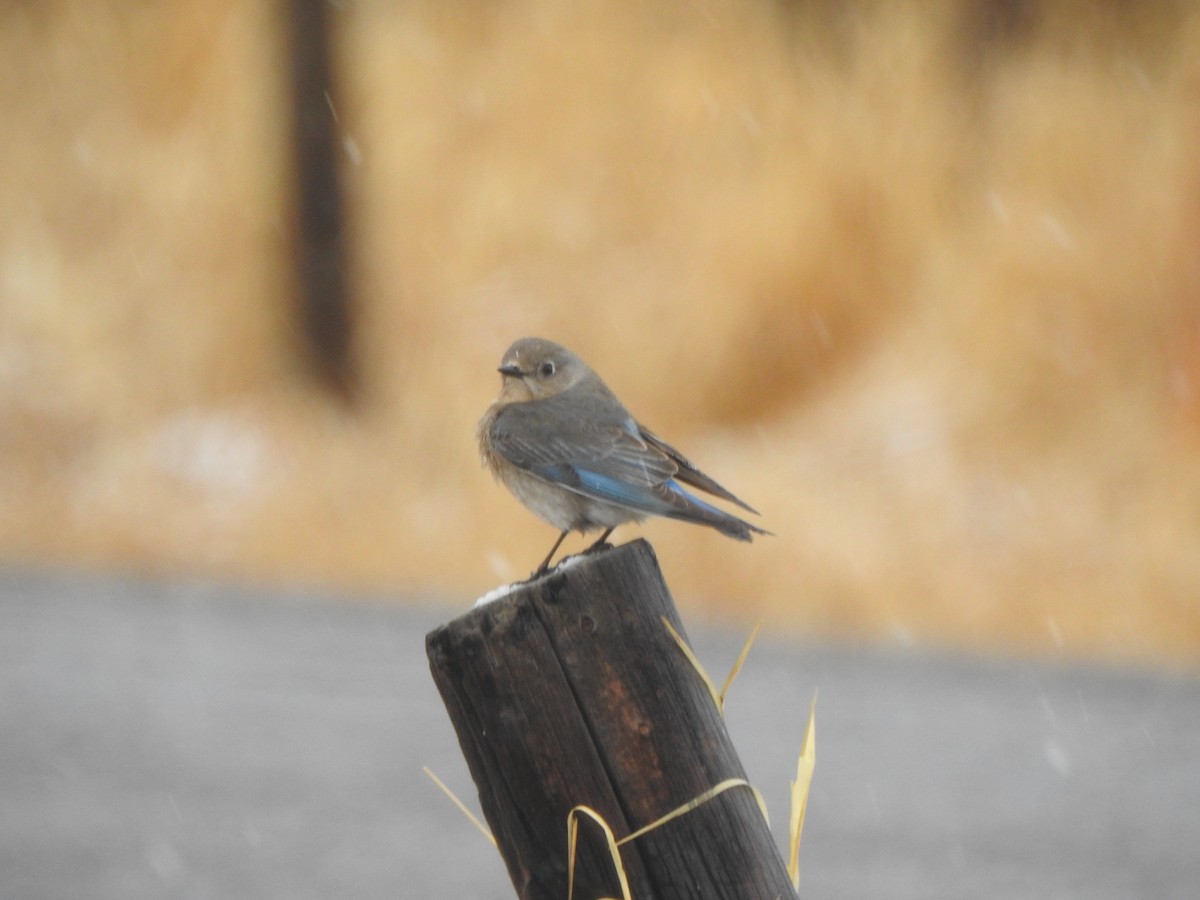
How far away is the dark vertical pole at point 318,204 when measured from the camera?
39.6 feet

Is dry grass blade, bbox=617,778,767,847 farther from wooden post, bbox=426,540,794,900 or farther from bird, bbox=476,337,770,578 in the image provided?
bird, bbox=476,337,770,578

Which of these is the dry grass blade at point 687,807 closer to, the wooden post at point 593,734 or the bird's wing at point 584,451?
the wooden post at point 593,734

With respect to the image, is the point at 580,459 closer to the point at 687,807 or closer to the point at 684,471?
the point at 684,471

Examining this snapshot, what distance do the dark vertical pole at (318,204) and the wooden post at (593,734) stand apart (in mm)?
10321

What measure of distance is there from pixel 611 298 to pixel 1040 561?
4.07 m

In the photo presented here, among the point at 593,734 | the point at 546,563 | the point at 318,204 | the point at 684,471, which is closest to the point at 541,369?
the point at 684,471

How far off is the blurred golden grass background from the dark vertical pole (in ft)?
0.51

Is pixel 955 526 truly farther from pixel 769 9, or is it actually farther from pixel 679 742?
pixel 679 742

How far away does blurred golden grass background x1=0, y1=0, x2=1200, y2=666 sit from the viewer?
10.5 m

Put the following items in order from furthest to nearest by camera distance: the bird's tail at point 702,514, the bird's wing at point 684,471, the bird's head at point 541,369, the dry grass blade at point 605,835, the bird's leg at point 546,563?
the bird's head at point 541,369 < the bird's wing at point 684,471 < the bird's tail at point 702,514 < the bird's leg at point 546,563 < the dry grass blade at point 605,835

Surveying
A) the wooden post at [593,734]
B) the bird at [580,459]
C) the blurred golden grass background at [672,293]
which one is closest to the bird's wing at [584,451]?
the bird at [580,459]

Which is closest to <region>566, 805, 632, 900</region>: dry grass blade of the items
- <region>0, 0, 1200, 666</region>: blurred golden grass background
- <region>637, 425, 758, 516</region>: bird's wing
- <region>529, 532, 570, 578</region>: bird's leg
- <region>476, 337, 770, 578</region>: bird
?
<region>529, 532, 570, 578</region>: bird's leg

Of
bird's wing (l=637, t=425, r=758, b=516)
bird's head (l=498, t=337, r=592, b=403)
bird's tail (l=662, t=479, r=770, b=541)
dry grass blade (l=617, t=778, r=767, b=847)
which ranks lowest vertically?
dry grass blade (l=617, t=778, r=767, b=847)

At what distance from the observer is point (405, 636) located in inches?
412
